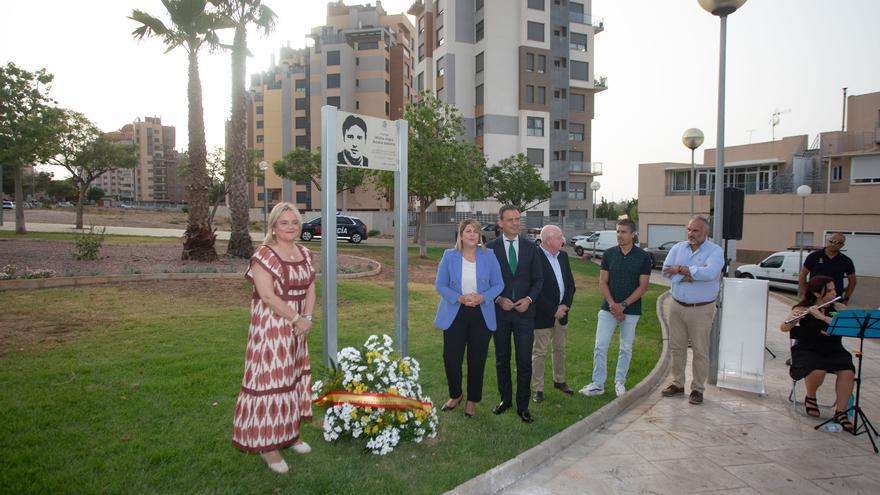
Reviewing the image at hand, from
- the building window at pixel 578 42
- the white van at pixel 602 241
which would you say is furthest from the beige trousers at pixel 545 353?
the building window at pixel 578 42

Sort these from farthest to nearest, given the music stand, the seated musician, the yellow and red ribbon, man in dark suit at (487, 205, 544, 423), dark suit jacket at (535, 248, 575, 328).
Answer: dark suit jacket at (535, 248, 575, 328) < the seated musician < man in dark suit at (487, 205, 544, 423) < the music stand < the yellow and red ribbon

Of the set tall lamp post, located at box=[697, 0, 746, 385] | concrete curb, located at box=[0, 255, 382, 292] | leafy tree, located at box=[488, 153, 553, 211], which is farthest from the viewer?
leafy tree, located at box=[488, 153, 553, 211]

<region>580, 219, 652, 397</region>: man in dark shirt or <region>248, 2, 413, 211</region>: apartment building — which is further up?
<region>248, 2, 413, 211</region>: apartment building

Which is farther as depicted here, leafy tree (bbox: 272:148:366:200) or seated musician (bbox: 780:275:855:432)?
leafy tree (bbox: 272:148:366:200)

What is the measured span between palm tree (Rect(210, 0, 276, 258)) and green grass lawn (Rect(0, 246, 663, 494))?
22.2ft

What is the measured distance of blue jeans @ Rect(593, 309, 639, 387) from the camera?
6008 mm

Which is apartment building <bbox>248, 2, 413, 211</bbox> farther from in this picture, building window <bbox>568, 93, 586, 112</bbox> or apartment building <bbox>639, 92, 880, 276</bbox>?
apartment building <bbox>639, 92, 880, 276</bbox>

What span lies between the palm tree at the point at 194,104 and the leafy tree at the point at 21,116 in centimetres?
991

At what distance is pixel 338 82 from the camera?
216ft

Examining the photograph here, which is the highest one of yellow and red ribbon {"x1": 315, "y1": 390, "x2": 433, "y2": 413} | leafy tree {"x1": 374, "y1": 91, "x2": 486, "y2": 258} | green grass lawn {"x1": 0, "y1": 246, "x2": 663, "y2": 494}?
leafy tree {"x1": 374, "y1": 91, "x2": 486, "y2": 258}

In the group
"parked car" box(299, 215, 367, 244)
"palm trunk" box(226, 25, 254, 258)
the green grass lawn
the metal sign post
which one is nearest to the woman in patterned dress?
the green grass lawn

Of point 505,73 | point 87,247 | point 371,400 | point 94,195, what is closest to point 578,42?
point 505,73

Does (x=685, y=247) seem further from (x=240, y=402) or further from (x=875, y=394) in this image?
(x=240, y=402)

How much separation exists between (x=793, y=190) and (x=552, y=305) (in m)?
32.9
